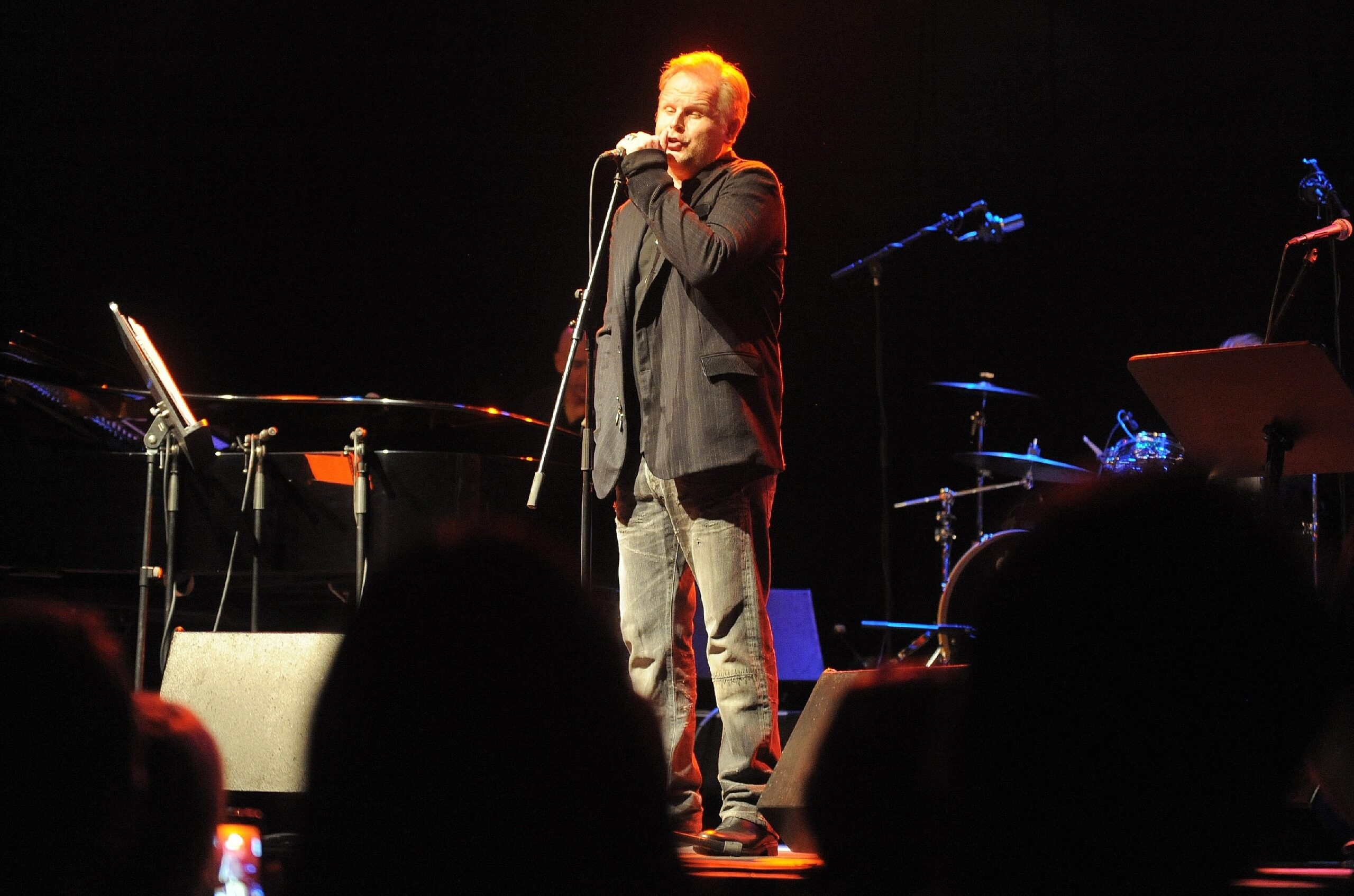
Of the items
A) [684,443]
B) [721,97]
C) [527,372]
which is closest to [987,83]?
[527,372]

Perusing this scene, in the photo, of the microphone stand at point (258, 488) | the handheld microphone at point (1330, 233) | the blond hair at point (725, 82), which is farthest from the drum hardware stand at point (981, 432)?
the microphone stand at point (258, 488)

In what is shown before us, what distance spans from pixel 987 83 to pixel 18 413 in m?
4.91

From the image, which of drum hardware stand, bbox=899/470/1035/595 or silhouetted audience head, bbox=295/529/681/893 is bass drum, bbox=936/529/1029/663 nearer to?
drum hardware stand, bbox=899/470/1035/595

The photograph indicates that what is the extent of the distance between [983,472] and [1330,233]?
2.64 metres

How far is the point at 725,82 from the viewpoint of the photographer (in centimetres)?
318

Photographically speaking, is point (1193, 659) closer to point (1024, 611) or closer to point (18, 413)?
point (1024, 611)

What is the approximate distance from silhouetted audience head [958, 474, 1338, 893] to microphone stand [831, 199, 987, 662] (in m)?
5.23

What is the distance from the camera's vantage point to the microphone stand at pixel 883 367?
20.1ft

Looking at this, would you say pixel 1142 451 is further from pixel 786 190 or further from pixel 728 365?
pixel 728 365

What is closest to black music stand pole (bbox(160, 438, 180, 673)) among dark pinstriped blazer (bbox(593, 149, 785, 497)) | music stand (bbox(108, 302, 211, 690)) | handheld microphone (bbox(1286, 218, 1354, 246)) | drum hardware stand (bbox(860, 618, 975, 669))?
music stand (bbox(108, 302, 211, 690))

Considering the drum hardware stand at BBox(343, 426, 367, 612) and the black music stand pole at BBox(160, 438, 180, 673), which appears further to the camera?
the drum hardware stand at BBox(343, 426, 367, 612)

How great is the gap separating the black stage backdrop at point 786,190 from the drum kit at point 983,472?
0.39 metres

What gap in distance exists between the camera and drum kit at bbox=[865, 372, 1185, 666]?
5773mm

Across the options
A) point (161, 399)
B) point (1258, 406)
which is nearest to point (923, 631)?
point (1258, 406)
